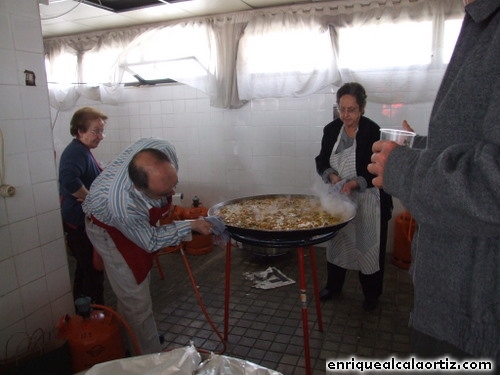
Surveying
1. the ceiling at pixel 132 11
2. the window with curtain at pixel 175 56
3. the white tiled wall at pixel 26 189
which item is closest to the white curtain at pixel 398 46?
the ceiling at pixel 132 11

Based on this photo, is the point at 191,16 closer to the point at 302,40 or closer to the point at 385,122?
the point at 302,40

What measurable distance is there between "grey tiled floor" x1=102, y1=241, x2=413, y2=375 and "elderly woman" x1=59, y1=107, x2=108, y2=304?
517 mm

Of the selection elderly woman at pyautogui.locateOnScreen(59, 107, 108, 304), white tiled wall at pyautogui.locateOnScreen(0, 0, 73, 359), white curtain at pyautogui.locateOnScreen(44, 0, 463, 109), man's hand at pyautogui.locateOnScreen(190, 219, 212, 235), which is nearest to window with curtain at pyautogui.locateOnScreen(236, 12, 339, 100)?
white curtain at pyautogui.locateOnScreen(44, 0, 463, 109)

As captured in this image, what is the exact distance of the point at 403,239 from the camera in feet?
13.3

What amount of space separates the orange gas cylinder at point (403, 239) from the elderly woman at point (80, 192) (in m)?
3.02

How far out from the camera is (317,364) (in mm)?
2609

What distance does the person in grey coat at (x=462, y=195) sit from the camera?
866mm

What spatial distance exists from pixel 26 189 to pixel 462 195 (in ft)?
7.34

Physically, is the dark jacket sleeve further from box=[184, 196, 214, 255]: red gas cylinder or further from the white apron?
box=[184, 196, 214, 255]: red gas cylinder

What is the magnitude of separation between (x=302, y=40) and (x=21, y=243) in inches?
131

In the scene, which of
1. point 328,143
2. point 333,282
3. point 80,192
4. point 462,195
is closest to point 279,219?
point 328,143

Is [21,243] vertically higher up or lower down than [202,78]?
lower down

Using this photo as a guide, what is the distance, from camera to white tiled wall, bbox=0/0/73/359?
2082 millimetres

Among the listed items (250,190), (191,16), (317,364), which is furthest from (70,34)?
(317,364)
